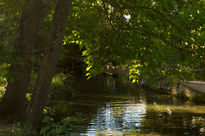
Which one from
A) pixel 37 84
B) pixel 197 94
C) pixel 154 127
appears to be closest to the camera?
pixel 37 84

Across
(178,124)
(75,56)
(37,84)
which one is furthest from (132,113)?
(75,56)

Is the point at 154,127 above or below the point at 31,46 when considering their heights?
below

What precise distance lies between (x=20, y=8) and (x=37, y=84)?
4303 mm

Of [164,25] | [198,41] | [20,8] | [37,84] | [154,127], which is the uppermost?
[20,8]

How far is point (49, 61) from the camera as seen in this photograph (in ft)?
32.8

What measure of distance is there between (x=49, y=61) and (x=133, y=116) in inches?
265


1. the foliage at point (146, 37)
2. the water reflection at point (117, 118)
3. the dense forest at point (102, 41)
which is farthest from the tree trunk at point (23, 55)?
the water reflection at point (117, 118)

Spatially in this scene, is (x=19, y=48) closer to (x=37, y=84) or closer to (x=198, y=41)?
(x=37, y=84)

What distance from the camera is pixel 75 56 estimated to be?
4153cm

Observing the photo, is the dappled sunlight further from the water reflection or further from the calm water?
the water reflection

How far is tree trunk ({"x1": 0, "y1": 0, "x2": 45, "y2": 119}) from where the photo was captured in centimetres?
1218

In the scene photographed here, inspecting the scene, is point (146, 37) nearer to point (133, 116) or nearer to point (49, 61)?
point (49, 61)

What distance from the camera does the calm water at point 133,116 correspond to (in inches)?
486

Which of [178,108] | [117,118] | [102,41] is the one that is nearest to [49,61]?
[102,41]
